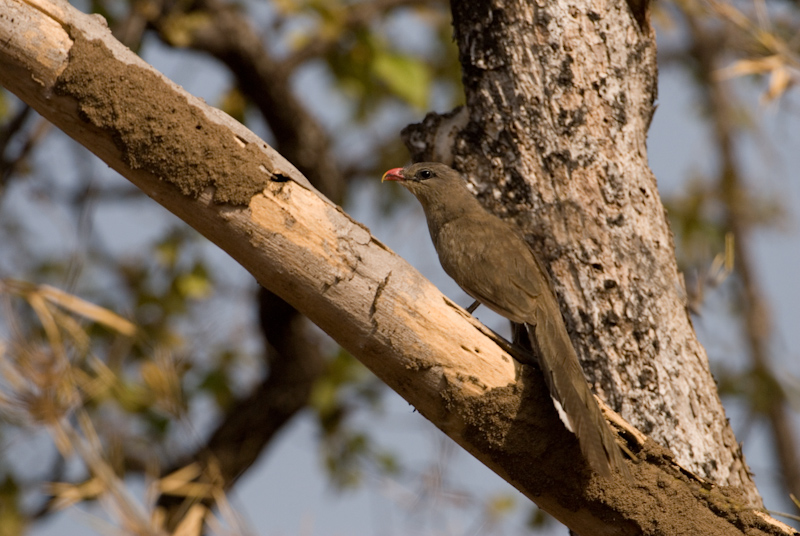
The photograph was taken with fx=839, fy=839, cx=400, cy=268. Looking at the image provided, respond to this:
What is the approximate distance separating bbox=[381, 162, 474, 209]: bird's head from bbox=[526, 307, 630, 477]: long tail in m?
1.10

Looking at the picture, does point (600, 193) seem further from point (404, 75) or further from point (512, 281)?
point (404, 75)

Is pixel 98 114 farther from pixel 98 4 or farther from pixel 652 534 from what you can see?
pixel 98 4

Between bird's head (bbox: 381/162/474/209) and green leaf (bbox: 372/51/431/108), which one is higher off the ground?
green leaf (bbox: 372/51/431/108)

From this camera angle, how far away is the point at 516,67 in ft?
11.5

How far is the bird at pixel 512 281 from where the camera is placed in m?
2.84

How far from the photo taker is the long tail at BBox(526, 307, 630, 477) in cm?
280

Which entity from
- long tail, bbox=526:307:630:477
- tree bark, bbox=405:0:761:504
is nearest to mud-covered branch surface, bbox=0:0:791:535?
long tail, bbox=526:307:630:477

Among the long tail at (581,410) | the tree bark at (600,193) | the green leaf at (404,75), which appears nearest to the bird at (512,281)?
the long tail at (581,410)

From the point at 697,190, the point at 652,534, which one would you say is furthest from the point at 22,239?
the point at 697,190

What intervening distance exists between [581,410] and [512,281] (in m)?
0.77

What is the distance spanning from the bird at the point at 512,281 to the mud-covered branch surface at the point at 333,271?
0.30ft

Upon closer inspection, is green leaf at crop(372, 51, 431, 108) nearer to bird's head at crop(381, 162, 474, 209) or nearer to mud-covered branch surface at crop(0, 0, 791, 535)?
bird's head at crop(381, 162, 474, 209)

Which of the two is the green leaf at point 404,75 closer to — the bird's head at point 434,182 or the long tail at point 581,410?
the bird's head at point 434,182

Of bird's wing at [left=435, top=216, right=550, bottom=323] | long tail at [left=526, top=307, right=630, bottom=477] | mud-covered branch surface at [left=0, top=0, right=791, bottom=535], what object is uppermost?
bird's wing at [left=435, top=216, right=550, bottom=323]
